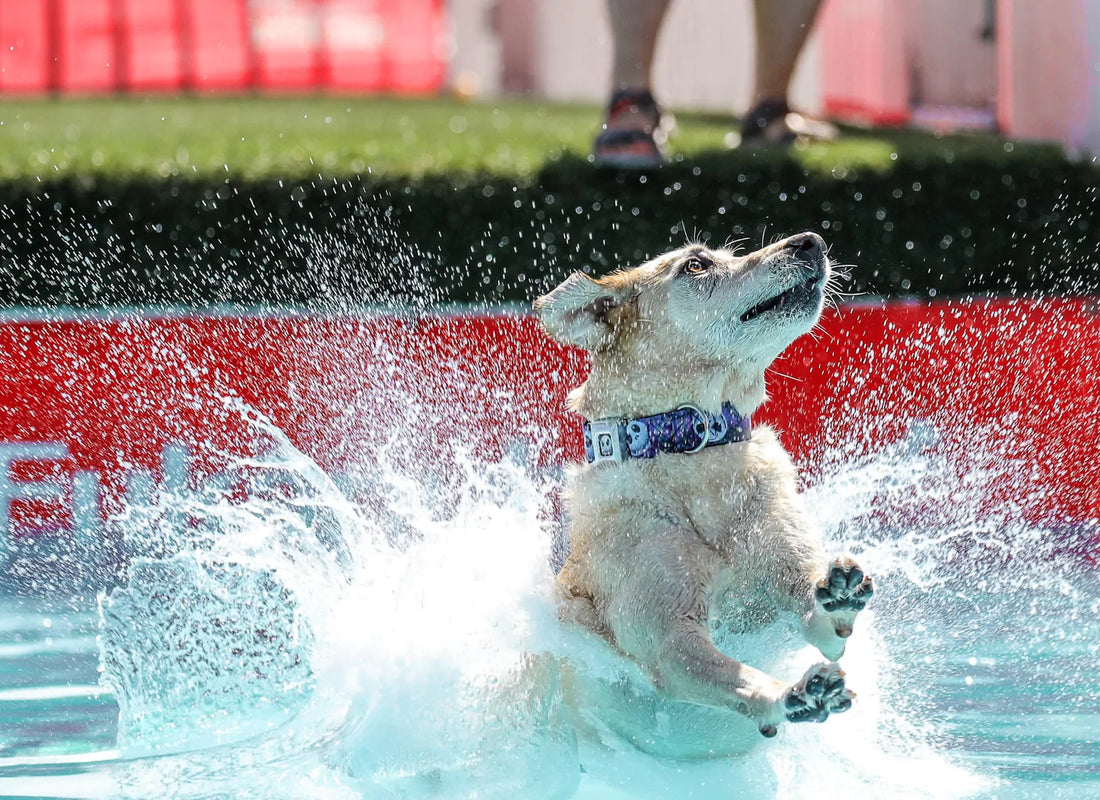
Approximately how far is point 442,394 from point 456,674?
164 cm

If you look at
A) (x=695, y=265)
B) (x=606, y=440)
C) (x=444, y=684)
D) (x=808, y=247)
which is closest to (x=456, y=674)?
(x=444, y=684)

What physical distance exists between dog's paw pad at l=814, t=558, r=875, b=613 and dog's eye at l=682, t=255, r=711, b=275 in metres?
0.75

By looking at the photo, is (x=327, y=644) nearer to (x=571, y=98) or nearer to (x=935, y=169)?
(x=935, y=169)

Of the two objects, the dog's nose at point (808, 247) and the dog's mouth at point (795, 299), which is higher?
the dog's nose at point (808, 247)

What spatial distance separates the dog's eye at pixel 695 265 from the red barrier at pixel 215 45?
9596mm

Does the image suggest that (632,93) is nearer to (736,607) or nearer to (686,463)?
(686,463)

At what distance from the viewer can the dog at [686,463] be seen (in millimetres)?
2607

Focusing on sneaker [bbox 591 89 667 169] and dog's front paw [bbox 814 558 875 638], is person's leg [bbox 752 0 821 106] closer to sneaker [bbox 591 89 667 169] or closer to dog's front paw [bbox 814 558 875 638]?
sneaker [bbox 591 89 667 169]

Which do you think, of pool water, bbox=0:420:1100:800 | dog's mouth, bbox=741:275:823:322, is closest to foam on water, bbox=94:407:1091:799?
pool water, bbox=0:420:1100:800

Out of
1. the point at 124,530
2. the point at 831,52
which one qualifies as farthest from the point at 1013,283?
the point at 831,52

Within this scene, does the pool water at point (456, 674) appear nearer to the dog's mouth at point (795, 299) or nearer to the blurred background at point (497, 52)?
the dog's mouth at point (795, 299)

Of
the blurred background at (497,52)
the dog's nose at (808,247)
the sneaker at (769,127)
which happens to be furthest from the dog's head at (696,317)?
the blurred background at (497,52)

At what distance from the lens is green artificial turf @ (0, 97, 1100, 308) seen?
5.11 meters

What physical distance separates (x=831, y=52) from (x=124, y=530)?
6443mm
